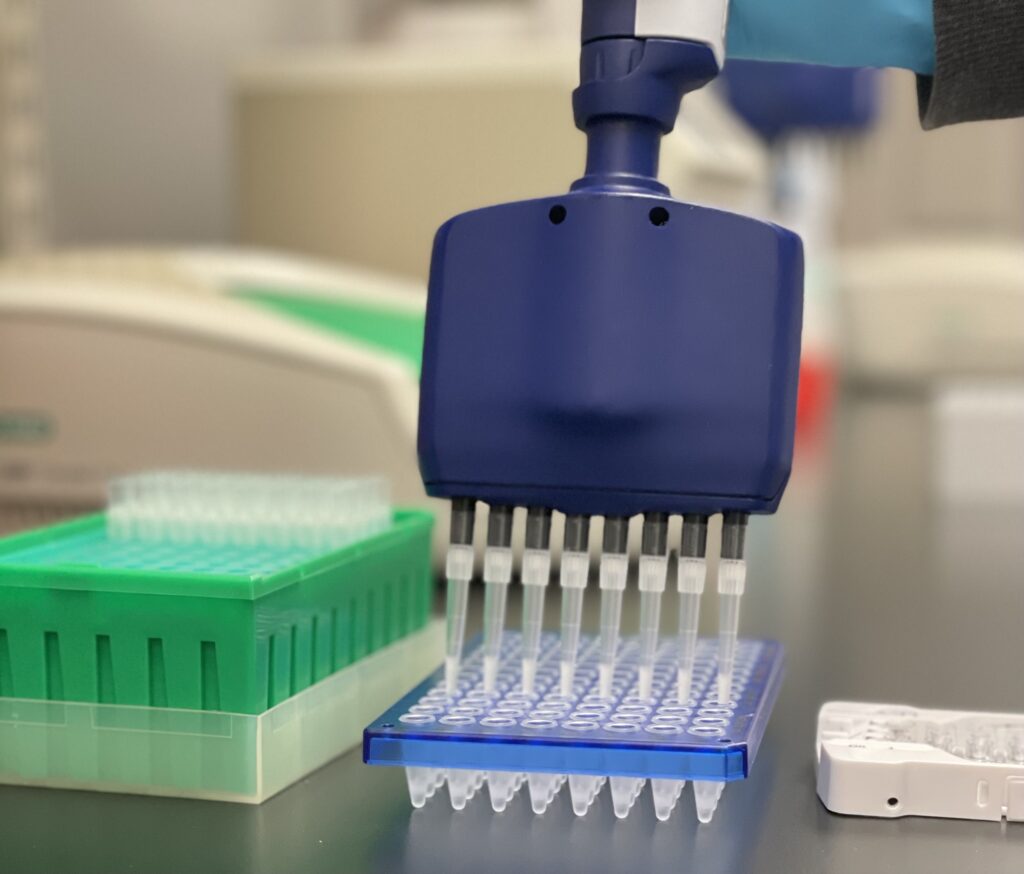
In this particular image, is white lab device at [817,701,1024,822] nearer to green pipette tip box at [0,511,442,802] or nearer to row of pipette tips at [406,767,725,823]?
row of pipette tips at [406,767,725,823]

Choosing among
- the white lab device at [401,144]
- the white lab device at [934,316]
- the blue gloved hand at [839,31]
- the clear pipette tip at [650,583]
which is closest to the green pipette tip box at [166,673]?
the clear pipette tip at [650,583]

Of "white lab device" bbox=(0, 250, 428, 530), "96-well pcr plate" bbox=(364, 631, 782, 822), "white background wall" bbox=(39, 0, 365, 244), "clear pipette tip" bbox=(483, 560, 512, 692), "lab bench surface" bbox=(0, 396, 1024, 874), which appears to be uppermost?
"white background wall" bbox=(39, 0, 365, 244)

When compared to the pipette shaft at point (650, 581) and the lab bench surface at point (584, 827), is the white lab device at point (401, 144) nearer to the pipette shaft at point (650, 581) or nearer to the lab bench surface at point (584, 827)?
the lab bench surface at point (584, 827)

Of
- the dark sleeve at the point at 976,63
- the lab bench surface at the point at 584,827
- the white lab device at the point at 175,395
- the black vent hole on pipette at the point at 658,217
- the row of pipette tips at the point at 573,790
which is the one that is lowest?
the lab bench surface at the point at 584,827

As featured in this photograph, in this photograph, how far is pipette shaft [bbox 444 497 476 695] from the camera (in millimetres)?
464

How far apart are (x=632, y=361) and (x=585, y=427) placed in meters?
0.03

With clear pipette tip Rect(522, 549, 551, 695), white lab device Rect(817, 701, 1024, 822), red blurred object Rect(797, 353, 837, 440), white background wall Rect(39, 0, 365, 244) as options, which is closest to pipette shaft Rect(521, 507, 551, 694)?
clear pipette tip Rect(522, 549, 551, 695)

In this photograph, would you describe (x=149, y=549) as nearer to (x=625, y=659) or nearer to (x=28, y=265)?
(x=625, y=659)

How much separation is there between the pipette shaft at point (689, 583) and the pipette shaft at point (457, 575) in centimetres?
7

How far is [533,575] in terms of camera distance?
18.1 inches

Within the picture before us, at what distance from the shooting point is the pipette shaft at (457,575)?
0.46 m

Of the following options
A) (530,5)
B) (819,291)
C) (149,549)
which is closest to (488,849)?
(149,549)

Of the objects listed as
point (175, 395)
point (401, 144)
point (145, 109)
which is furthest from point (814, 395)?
point (175, 395)

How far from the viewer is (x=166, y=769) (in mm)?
458
